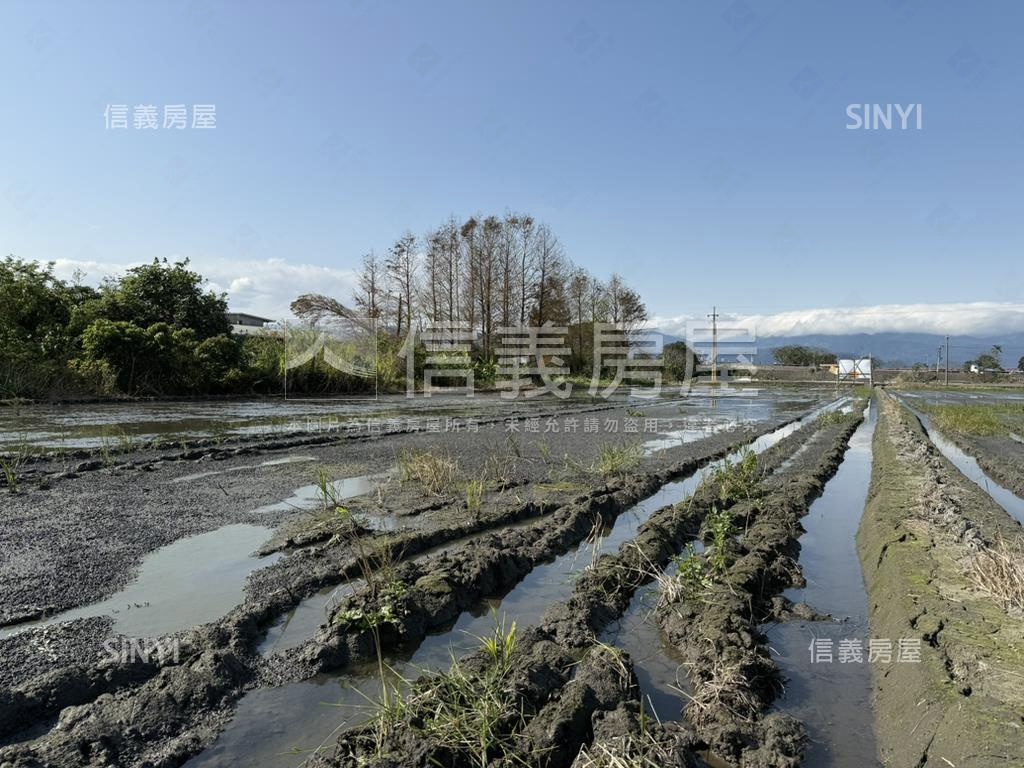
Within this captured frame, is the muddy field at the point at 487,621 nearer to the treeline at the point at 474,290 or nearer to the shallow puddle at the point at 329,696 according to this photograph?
the shallow puddle at the point at 329,696

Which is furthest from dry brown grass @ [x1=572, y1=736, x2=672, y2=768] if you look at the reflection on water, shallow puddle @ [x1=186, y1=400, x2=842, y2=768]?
the reflection on water

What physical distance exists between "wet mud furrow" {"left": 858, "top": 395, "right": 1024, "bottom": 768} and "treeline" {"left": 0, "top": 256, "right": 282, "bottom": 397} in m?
21.7

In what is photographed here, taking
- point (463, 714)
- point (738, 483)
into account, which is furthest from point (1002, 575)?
point (738, 483)

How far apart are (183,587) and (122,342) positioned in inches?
763

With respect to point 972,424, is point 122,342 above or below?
above

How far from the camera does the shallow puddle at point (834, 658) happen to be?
292 centimetres

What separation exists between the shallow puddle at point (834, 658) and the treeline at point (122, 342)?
21.1 meters

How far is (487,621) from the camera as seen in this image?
420 cm

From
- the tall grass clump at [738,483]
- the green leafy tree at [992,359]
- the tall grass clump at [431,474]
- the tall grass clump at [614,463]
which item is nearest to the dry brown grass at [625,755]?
the tall grass clump at [431,474]

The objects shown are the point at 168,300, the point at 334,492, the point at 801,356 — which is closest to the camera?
the point at 334,492

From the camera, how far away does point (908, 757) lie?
8.85ft

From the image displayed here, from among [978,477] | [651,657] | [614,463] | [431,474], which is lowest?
[978,477]

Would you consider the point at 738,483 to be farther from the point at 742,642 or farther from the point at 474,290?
the point at 474,290

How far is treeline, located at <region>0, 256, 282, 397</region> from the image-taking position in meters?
20.0
